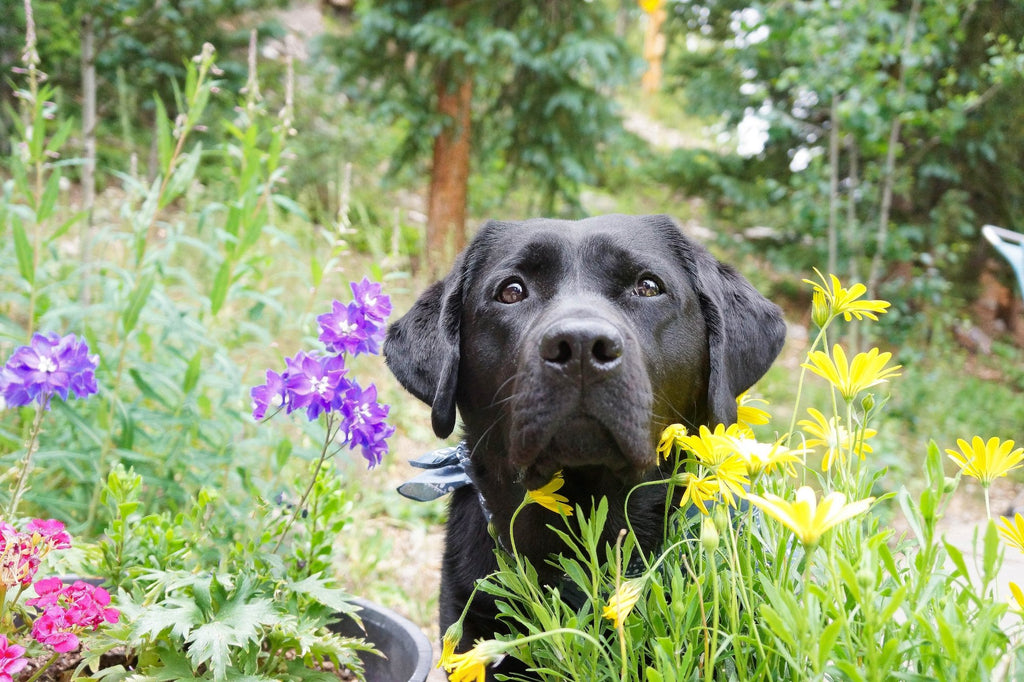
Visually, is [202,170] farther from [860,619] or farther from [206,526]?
A: [860,619]

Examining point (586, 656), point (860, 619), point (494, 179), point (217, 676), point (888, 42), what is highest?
point (888, 42)

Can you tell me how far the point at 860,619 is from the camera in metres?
1.12

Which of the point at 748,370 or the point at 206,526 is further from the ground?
the point at 748,370

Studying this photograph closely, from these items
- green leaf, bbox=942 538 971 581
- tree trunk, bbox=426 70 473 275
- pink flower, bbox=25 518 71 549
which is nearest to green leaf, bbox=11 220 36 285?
pink flower, bbox=25 518 71 549

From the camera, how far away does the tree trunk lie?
7.46m

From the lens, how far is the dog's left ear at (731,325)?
6.42 feet

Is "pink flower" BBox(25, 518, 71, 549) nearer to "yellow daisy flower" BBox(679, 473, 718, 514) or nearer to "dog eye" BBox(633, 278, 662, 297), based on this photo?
"yellow daisy flower" BBox(679, 473, 718, 514)

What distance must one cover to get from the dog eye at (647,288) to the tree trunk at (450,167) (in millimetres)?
5450

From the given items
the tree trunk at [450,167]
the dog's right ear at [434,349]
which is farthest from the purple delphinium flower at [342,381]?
the tree trunk at [450,167]

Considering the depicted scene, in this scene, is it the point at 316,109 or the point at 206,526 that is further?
the point at 316,109

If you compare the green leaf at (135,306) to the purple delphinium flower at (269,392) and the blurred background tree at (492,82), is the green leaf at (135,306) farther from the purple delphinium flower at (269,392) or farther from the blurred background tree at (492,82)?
the blurred background tree at (492,82)

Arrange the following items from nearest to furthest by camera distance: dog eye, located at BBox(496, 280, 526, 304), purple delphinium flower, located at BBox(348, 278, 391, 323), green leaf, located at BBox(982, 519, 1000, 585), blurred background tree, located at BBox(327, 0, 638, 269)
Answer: green leaf, located at BBox(982, 519, 1000, 585)
purple delphinium flower, located at BBox(348, 278, 391, 323)
dog eye, located at BBox(496, 280, 526, 304)
blurred background tree, located at BBox(327, 0, 638, 269)

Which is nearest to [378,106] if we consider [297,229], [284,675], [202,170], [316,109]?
[297,229]

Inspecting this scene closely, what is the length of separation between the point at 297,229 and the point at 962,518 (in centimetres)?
544
